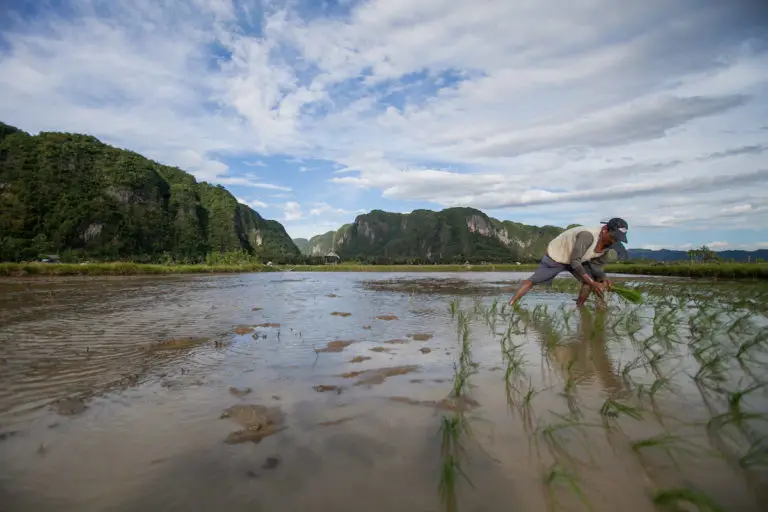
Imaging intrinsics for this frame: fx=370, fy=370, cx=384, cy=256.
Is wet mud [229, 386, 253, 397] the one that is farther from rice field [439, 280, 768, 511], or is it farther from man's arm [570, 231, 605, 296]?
man's arm [570, 231, 605, 296]

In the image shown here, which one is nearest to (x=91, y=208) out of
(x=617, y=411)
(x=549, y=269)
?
(x=549, y=269)

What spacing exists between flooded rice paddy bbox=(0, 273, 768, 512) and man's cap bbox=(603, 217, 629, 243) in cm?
235

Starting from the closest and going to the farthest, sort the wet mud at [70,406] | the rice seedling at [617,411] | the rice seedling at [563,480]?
the rice seedling at [563,480]
the rice seedling at [617,411]
the wet mud at [70,406]

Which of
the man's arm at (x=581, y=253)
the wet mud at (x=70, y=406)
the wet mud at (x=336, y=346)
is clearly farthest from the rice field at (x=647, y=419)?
the wet mud at (x=70, y=406)

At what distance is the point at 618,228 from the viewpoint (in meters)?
7.26

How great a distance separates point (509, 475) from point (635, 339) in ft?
14.7

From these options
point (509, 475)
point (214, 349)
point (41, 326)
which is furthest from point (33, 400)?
point (41, 326)

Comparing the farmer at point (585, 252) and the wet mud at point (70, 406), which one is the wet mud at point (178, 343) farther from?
the farmer at point (585, 252)

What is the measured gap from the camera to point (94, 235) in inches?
4144

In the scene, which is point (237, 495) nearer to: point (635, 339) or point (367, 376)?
point (367, 376)

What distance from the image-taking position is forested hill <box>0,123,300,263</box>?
95.1 meters

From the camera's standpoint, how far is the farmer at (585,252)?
24.5 feet

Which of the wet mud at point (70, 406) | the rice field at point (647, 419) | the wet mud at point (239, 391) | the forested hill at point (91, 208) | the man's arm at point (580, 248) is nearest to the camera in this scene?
the rice field at point (647, 419)

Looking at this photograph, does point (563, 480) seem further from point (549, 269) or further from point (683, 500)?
point (549, 269)
